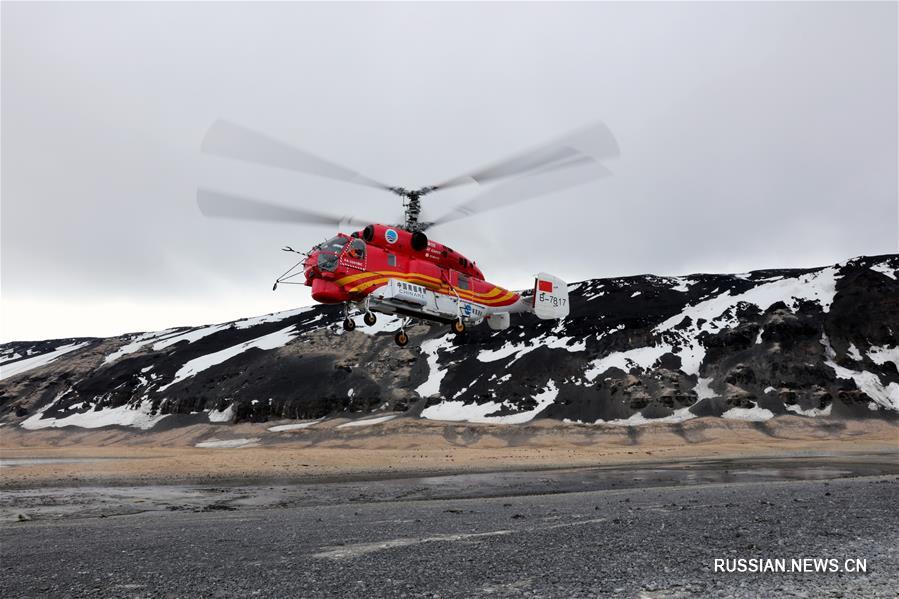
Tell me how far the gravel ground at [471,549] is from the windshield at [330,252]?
36.0 ft

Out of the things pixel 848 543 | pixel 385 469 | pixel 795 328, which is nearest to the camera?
pixel 848 543

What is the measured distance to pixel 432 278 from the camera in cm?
2889

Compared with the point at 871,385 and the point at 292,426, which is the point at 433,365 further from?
the point at 871,385

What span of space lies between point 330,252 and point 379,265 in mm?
2296

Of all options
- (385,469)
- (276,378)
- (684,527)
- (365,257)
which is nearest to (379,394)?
(276,378)

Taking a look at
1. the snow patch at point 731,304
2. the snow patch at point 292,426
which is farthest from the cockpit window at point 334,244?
the snow patch at point 731,304

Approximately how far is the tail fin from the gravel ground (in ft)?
52.7

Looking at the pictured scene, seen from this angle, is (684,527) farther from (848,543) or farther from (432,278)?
(432,278)

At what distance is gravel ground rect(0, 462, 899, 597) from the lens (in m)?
8.77

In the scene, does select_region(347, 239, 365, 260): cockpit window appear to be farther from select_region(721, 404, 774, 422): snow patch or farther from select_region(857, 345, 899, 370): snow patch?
select_region(857, 345, 899, 370): snow patch

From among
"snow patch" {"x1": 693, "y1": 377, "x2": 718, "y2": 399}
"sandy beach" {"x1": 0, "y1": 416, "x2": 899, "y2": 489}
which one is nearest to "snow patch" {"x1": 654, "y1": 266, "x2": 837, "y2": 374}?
"snow patch" {"x1": 693, "y1": 377, "x2": 718, "y2": 399}

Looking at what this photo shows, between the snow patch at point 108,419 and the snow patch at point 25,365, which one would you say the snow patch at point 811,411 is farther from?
the snow patch at point 25,365

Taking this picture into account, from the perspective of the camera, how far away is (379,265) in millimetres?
27125

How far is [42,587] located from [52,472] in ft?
122
